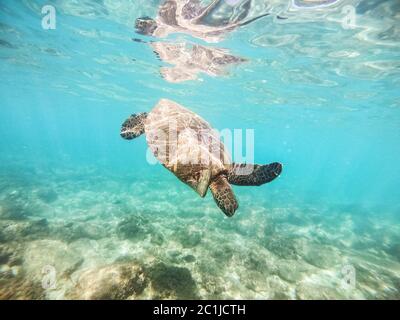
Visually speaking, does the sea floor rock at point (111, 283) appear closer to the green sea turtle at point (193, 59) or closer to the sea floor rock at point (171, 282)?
the sea floor rock at point (171, 282)

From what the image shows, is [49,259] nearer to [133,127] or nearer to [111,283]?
[111,283]

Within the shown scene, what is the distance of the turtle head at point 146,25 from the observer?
13.1 meters

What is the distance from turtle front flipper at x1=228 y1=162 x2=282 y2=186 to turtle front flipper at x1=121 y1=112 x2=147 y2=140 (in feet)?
12.4

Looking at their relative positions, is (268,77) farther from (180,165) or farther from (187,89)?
(180,165)

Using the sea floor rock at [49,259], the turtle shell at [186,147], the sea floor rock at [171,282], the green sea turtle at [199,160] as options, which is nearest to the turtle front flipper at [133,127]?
the turtle shell at [186,147]

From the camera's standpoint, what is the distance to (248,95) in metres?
28.8

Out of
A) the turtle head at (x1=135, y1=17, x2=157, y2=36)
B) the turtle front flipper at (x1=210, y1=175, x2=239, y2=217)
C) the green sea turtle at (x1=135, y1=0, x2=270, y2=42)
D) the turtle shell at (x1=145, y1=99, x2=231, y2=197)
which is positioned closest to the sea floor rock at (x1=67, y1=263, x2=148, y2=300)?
the turtle shell at (x1=145, y1=99, x2=231, y2=197)

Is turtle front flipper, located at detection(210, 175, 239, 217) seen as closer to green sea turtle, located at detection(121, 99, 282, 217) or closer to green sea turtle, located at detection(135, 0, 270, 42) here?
green sea turtle, located at detection(121, 99, 282, 217)

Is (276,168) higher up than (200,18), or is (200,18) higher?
(200,18)

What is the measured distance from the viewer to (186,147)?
5441 millimetres

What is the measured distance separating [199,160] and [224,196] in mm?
885

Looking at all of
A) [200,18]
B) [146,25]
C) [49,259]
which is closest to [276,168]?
[49,259]

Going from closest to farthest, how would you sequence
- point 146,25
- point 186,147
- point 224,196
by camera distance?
point 224,196 < point 186,147 < point 146,25
